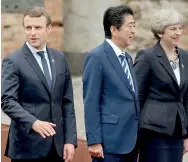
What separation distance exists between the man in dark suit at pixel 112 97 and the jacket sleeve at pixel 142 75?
0.30 m

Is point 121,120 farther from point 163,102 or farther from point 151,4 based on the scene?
point 151,4

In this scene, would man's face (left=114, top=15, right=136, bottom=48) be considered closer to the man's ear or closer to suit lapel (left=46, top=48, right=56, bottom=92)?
the man's ear

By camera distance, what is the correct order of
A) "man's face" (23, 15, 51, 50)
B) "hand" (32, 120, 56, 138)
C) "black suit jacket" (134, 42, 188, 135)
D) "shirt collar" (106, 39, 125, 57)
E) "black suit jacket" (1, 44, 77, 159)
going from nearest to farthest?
"hand" (32, 120, 56, 138) < "black suit jacket" (1, 44, 77, 159) < "man's face" (23, 15, 51, 50) < "shirt collar" (106, 39, 125, 57) < "black suit jacket" (134, 42, 188, 135)

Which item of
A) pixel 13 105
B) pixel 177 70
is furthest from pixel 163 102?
pixel 13 105

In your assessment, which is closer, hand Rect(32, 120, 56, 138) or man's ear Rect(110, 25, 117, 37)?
hand Rect(32, 120, 56, 138)

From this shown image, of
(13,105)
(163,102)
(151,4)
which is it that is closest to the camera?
(13,105)

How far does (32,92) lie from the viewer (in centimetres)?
617

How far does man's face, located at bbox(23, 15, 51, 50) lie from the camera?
20.4 feet

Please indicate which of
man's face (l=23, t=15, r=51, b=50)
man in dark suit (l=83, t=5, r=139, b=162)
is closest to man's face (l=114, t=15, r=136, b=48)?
man in dark suit (l=83, t=5, r=139, b=162)

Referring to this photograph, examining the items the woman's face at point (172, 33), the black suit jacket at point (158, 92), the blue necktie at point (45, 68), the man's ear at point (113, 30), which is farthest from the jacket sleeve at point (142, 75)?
the blue necktie at point (45, 68)

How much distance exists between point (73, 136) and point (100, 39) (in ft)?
11.5

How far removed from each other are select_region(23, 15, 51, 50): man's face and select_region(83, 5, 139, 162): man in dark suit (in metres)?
0.35

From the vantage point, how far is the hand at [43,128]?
5953mm

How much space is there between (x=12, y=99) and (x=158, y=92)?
1.18 meters
